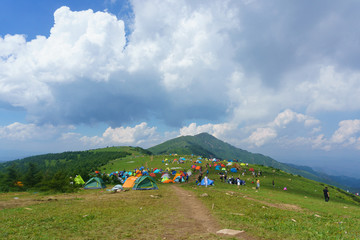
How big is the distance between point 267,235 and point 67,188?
105 ft

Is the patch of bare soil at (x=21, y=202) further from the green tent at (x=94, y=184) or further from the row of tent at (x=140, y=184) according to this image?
the green tent at (x=94, y=184)

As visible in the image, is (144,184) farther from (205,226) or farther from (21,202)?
(205,226)

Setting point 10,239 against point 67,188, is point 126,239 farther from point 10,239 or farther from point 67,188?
point 67,188

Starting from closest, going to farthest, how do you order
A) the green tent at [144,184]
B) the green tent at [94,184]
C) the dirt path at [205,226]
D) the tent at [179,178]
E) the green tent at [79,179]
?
the dirt path at [205,226] → the green tent at [144,184] → the green tent at [94,184] → the green tent at [79,179] → the tent at [179,178]

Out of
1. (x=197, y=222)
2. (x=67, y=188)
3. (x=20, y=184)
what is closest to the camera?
(x=197, y=222)

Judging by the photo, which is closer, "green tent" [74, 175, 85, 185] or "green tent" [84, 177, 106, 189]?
"green tent" [84, 177, 106, 189]

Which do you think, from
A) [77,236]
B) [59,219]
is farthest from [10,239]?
[59,219]

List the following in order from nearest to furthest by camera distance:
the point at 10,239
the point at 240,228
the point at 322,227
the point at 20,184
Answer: the point at 10,239 < the point at 240,228 < the point at 322,227 < the point at 20,184

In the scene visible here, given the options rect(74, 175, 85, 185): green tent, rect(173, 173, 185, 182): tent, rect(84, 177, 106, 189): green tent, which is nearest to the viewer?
rect(84, 177, 106, 189): green tent

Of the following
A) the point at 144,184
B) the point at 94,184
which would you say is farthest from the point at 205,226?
the point at 94,184

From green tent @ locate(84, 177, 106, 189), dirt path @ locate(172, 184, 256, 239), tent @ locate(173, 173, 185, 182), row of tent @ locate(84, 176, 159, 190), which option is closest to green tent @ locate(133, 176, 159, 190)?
row of tent @ locate(84, 176, 159, 190)

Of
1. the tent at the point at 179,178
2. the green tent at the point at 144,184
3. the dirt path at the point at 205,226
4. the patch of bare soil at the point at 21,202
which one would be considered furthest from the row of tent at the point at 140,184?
the dirt path at the point at 205,226

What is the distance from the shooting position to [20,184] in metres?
38.2

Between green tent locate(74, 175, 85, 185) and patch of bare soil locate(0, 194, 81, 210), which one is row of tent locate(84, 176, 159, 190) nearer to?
green tent locate(74, 175, 85, 185)
